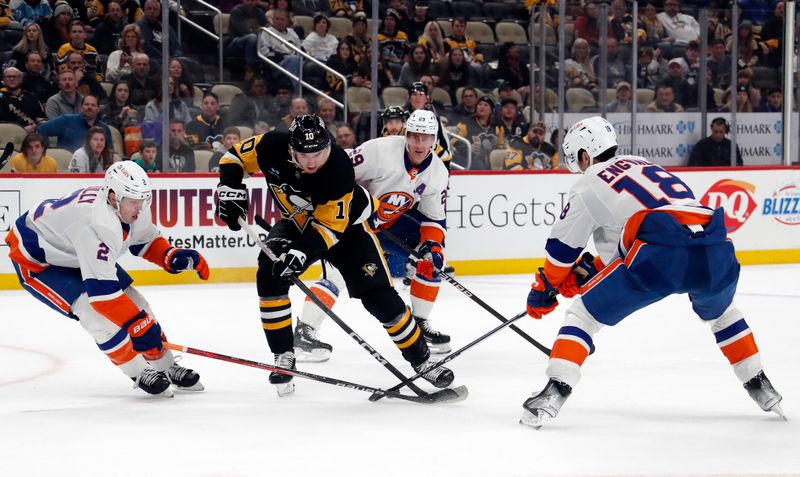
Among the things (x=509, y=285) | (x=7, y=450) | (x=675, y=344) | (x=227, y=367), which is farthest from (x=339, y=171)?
(x=509, y=285)

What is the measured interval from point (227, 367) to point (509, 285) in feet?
11.4

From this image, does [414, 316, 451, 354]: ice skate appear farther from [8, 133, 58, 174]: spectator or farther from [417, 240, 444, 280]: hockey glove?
[8, 133, 58, 174]: spectator

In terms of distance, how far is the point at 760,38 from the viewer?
9.76 meters

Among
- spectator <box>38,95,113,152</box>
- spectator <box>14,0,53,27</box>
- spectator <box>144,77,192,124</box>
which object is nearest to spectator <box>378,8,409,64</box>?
spectator <box>144,77,192,124</box>

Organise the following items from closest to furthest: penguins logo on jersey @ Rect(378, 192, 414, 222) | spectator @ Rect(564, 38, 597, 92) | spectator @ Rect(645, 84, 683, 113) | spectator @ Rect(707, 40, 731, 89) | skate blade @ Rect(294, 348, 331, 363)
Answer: skate blade @ Rect(294, 348, 331, 363), penguins logo on jersey @ Rect(378, 192, 414, 222), spectator @ Rect(564, 38, 597, 92), spectator @ Rect(645, 84, 683, 113), spectator @ Rect(707, 40, 731, 89)

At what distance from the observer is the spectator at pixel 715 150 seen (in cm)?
959

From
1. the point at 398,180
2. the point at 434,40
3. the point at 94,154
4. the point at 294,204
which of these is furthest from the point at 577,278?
the point at 434,40

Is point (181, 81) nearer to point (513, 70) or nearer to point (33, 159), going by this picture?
point (33, 159)

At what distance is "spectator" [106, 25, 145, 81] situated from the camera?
8.15m

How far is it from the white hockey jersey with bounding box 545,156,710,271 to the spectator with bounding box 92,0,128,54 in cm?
544

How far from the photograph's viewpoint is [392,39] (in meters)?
9.34

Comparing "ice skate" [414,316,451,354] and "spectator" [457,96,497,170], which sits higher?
"spectator" [457,96,497,170]

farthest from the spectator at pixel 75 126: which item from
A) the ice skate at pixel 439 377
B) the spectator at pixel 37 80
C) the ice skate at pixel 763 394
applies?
the ice skate at pixel 763 394

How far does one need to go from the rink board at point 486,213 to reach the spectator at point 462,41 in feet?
5.11
